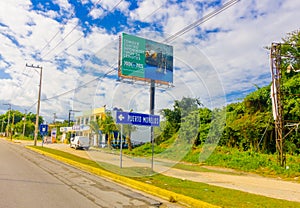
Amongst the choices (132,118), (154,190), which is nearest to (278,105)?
(132,118)

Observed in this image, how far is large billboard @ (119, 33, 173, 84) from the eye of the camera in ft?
74.1

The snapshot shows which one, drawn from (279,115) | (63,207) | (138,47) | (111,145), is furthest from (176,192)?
(111,145)

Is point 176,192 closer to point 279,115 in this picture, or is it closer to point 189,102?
point 279,115

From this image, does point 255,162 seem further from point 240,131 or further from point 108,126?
point 108,126

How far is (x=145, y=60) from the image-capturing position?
23938 mm

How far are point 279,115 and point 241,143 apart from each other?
21.6 ft

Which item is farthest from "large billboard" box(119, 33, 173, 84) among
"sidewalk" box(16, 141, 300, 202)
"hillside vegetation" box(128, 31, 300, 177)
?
"sidewalk" box(16, 141, 300, 202)

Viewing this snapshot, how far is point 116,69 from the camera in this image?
71.9 feet

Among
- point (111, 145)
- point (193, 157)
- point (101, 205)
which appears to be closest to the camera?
point (101, 205)

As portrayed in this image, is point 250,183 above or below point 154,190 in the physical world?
below

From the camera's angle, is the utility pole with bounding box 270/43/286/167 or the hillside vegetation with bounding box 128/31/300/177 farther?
the hillside vegetation with bounding box 128/31/300/177

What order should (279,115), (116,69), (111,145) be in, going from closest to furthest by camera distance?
1. (279,115)
2. (116,69)
3. (111,145)

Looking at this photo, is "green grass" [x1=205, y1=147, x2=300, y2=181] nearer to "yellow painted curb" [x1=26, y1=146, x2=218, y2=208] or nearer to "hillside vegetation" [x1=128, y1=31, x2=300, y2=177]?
"hillside vegetation" [x1=128, y1=31, x2=300, y2=177]

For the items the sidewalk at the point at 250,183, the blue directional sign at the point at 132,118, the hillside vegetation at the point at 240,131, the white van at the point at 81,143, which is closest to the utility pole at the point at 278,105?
the hillside vegetation at the point at 240,131
